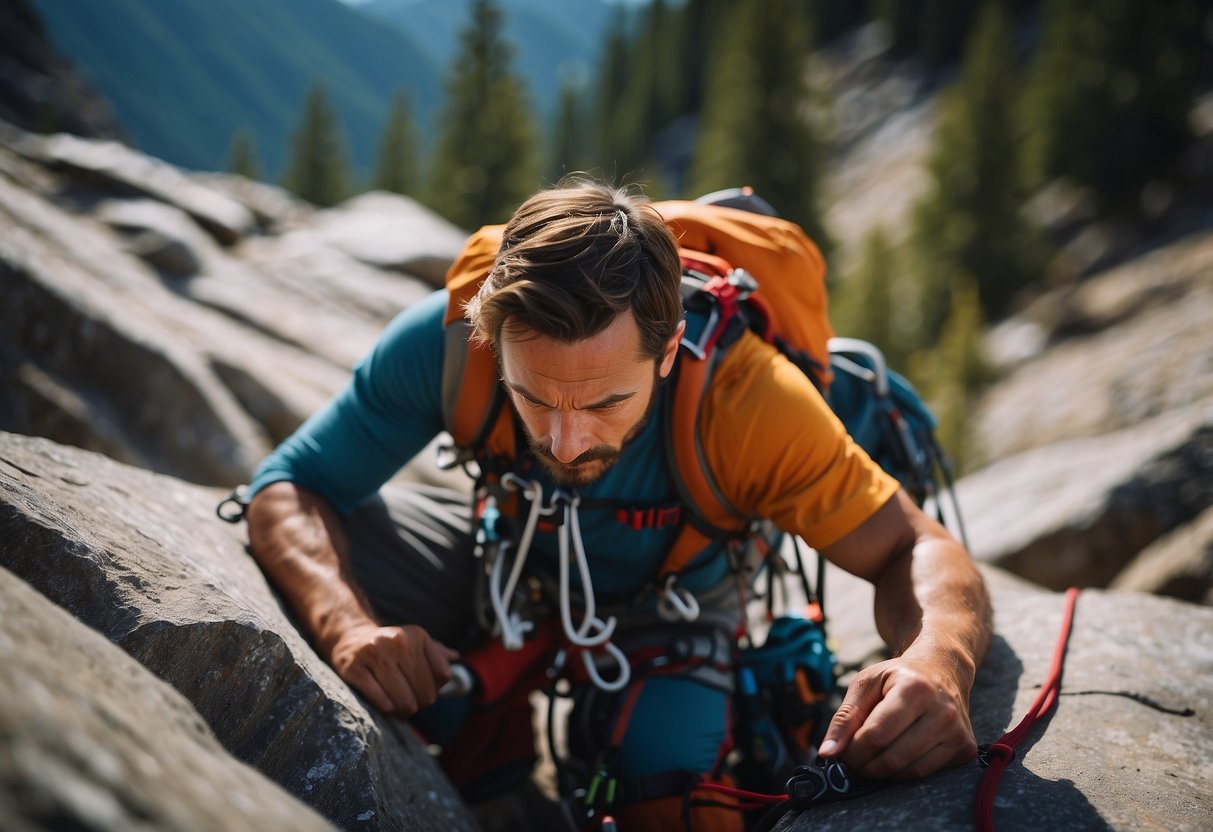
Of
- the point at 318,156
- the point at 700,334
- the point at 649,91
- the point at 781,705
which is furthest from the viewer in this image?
the point at 649,91

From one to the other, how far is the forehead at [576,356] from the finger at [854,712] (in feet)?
3.66

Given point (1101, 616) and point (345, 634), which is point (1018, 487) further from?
point (345, 634)

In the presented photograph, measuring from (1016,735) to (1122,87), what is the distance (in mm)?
33853

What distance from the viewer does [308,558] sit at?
3.09 metres

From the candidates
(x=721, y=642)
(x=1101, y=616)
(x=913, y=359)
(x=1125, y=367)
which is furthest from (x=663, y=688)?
(x=913, y=359)

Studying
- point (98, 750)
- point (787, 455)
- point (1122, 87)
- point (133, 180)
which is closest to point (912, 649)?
point (787, 455)

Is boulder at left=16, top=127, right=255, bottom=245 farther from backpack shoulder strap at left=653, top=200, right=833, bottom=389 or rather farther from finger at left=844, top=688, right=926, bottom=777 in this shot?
finger at left=844, top=688, right=926, bottom=777

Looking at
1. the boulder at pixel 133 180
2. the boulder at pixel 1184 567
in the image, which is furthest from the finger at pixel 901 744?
the boulder at pixel 133 180

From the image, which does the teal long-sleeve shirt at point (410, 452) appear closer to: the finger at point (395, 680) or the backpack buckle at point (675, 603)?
the backpack buckle at point (675, 603)

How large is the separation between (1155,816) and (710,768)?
57.3 inches

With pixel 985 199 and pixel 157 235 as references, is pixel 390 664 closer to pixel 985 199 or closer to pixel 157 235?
pixel 157 235

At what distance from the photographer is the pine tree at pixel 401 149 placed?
4044cm

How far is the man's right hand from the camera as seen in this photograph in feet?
9.16

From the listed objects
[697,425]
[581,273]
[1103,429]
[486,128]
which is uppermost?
[486,128]
